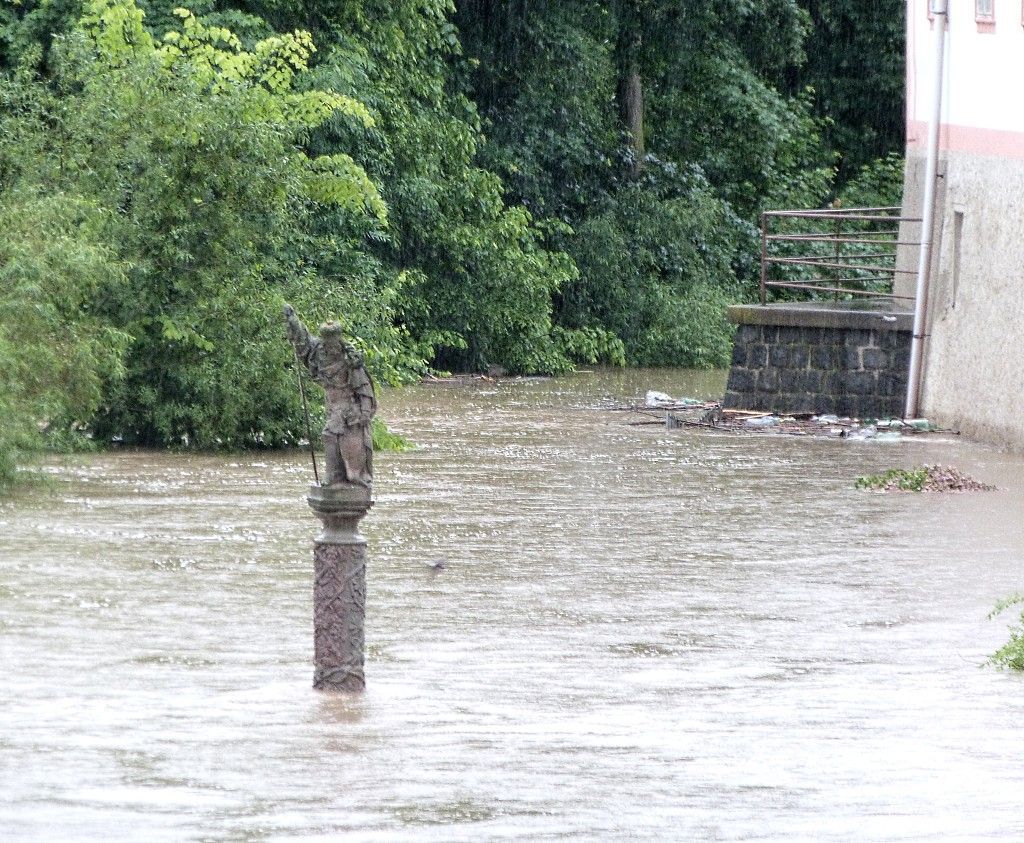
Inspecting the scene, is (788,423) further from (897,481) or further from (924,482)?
(924,482)

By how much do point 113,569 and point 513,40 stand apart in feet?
85.1

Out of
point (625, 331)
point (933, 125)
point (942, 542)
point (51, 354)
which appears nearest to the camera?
point (942, 542)

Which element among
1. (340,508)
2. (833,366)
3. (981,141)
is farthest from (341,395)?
(833,366)

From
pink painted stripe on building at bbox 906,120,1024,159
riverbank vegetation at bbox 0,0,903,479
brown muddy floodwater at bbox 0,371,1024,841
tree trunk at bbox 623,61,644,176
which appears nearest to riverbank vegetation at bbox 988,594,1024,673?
brown muddy floodwater at bbox 0,371,1024,841

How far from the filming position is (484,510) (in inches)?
608

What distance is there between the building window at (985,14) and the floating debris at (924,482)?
698 cm

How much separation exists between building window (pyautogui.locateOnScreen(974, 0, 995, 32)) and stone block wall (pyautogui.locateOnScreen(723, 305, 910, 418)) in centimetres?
344

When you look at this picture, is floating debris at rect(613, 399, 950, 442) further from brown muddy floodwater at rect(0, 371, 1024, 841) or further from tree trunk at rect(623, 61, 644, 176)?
tree trunk at rect(623, 61, 644, 176)

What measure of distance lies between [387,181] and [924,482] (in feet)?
51.5

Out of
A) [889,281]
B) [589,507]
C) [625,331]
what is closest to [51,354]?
[589,507]

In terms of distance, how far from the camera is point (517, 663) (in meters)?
9.81

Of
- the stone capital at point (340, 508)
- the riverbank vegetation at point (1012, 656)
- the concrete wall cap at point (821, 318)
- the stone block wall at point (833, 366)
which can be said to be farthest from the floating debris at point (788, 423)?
the stone capital at point (340, 508)

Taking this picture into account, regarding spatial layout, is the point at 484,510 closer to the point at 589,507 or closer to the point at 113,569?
the point at 589,507

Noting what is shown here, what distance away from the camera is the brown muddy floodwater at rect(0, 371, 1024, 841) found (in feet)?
23.0
